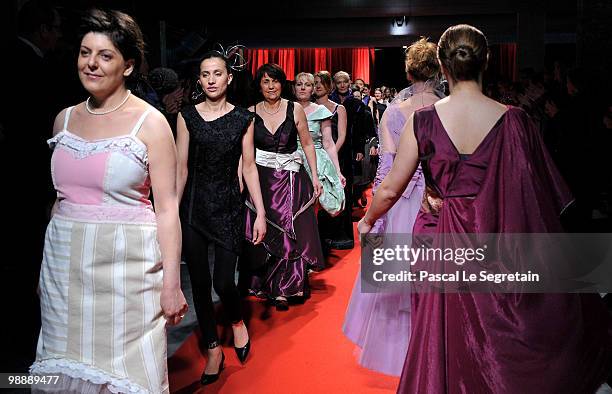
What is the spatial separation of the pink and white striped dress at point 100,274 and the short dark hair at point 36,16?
1778mm

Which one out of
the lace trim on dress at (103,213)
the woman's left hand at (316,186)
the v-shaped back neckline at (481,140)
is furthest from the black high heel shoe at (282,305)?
the lace trim on dress at (103,213)

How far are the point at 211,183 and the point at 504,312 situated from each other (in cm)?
174

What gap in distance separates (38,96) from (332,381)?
2146mm

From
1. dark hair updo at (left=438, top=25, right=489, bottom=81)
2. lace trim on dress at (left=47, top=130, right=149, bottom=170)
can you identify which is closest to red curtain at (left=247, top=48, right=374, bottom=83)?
dark hair updo at (left=438, top=25, right=489, bottom=81)

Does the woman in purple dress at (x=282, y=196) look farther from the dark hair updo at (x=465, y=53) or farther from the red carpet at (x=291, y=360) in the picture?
the dark hair updo at (x=465, y=53)

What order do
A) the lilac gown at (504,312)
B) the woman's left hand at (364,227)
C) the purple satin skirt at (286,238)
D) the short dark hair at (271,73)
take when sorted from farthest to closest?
the purple satin skirt at (286,238) → the short dark hair at (271,73) → the woman's left hand at (364,227) → the lilac gown at (504,312)

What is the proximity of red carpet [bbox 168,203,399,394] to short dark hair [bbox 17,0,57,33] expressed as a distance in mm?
1995

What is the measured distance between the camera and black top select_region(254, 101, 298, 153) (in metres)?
4.68

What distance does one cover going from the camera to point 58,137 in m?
2.19

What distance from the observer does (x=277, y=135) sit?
4.70 metres

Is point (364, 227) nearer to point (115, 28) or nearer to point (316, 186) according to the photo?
point (115, 28)

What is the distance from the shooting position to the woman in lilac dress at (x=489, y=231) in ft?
7.77

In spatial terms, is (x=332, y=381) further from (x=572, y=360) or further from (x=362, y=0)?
(x=362, y=0)

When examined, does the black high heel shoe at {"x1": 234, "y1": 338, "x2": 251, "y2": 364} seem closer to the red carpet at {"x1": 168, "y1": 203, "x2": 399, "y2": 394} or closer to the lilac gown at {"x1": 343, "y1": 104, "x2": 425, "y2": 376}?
the red carpet at {"x1": 168, "y1": 203, "x2": 399, "y2": 394}
